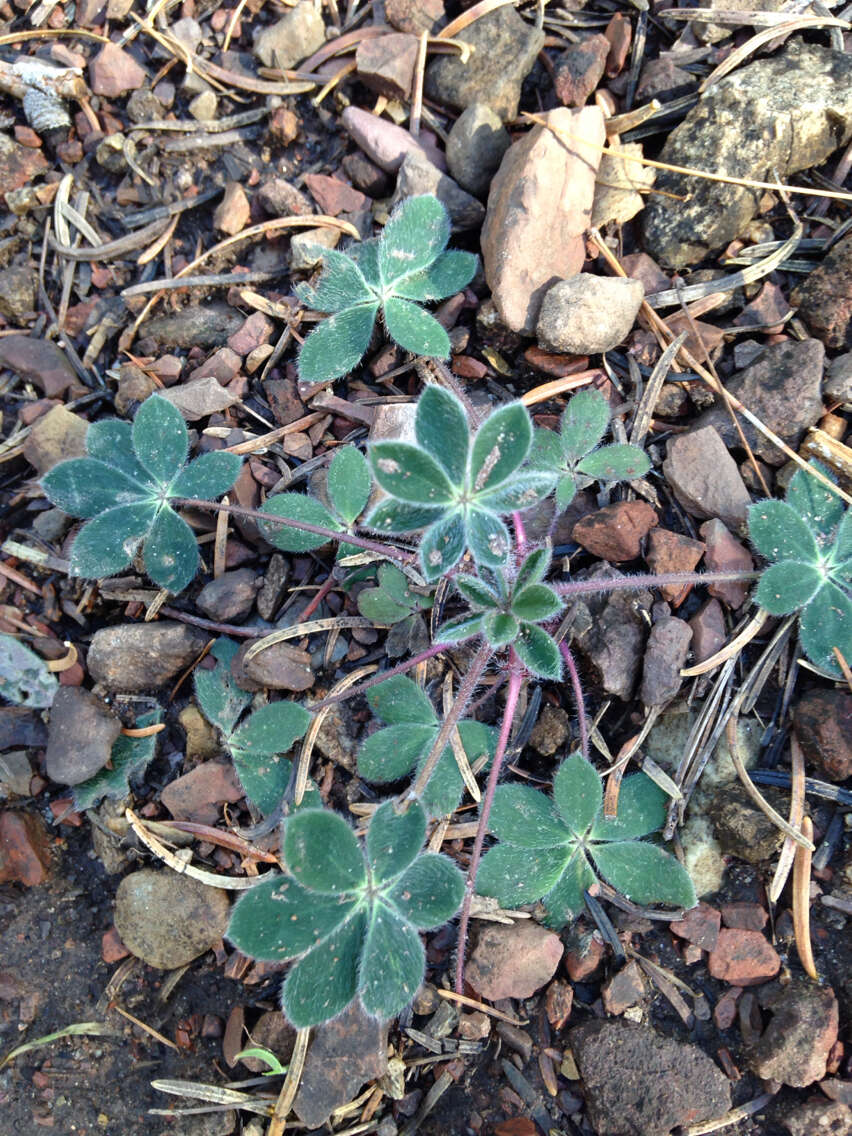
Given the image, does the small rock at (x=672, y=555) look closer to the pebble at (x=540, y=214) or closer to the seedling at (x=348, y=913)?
the pebble at (x=540, y=214)

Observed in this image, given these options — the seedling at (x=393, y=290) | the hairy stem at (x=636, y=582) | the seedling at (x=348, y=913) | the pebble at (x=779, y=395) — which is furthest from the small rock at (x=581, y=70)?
the seedling at (x=348, y=913)

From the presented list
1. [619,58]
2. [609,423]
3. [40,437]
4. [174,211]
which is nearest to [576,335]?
[609,423]

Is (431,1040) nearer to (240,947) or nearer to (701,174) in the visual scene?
(240,947)

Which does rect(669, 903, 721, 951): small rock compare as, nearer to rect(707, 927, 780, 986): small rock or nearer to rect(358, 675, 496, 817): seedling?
rect(707, 927, 780, 986): small rock

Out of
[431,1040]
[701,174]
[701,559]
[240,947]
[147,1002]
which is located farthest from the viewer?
[701,174]

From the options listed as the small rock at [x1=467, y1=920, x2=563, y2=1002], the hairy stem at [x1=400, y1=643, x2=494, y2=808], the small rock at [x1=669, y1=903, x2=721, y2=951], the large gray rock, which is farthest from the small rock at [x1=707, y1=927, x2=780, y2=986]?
the large gray rock

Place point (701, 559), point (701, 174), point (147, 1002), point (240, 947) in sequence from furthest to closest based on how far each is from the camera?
point (701, 174) < point (701, 559) < point (147, 1002) < point (240, 947)
